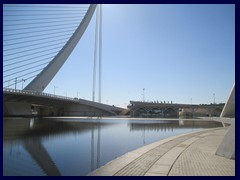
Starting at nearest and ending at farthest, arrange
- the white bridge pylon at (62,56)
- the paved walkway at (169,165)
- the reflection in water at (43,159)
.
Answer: the paved walkway at (169,165), the reflection in water at (43,159), the white bridge pylon at (62,56)

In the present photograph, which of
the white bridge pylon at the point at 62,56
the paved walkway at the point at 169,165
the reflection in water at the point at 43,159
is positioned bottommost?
the reflection in water at the point at 43,159

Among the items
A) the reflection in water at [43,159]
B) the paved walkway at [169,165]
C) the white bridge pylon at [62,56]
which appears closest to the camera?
the paved walkway at [169,165]

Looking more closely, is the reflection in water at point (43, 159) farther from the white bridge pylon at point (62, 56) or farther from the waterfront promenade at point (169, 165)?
the white bridge pylon at point (62, 56)

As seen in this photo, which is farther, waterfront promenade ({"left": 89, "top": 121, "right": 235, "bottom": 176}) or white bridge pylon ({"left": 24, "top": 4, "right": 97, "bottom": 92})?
white bridge pylon ({"left": 24, "top": 4, "right": 97, "bottom": 92})

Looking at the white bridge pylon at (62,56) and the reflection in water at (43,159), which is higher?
the white bridge pylon at (62,56)

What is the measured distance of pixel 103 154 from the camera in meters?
9.40

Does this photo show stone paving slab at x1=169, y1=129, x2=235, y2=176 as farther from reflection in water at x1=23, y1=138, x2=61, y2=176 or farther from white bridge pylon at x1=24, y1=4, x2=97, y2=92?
white bridge pylon at x1=24, y1=4, x2=97, y2=92

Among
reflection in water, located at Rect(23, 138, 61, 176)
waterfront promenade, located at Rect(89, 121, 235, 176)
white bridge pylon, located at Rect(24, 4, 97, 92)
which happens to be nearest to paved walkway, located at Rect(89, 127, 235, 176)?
waterfront promenade, located at Rect(89, 121, 235, 176)

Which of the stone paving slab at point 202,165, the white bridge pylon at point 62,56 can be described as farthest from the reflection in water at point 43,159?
the white bridge pylon at point 62,56

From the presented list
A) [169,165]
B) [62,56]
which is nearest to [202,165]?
[169,165]

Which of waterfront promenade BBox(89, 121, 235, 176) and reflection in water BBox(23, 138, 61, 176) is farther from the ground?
waterfront promenade BBox(89, 121, 235, 176)

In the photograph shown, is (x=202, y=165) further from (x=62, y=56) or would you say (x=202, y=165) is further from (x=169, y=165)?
(x=62, y=56)

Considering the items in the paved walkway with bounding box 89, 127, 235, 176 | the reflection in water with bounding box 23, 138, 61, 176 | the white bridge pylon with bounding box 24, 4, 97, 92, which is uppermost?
the white bridge pylon with bounding box 24, 4, 97, 92
